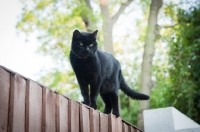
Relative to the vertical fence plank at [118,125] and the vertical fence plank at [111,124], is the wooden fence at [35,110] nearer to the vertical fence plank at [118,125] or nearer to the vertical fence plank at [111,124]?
the vertical fence plank at [111,124]

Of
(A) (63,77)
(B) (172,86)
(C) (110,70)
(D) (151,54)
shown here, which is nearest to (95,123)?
(C) (110,70)

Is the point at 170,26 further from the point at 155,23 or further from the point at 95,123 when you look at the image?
the point at 95,123

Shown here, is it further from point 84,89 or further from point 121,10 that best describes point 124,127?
point 121,10

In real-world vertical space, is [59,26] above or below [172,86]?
above

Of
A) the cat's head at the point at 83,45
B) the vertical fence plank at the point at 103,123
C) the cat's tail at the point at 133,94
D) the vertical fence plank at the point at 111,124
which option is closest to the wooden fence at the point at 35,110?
the vertical fence plank at the point at 103,123

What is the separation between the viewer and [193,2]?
22.4ft

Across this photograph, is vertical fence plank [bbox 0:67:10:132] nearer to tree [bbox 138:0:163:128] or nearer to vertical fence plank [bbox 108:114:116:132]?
vertical fence plank [bbox 108:114:116:132]

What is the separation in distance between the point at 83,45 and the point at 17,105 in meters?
1.62

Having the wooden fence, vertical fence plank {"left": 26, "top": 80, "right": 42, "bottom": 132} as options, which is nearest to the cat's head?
the wooden fence

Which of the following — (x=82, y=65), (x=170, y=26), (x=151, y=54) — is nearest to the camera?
(x=82, y=65)

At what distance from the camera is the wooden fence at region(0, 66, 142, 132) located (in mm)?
1617

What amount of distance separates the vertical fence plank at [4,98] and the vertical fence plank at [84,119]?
0.88 metres

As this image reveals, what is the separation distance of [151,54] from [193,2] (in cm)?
143

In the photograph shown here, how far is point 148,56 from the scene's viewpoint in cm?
717
